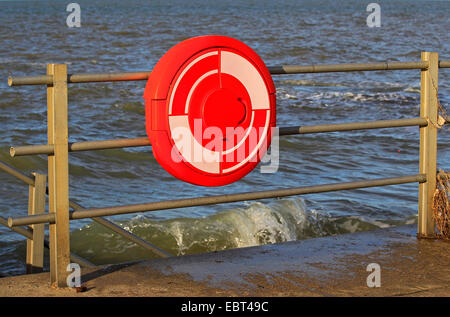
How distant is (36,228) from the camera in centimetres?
329

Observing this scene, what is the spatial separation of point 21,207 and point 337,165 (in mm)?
3296

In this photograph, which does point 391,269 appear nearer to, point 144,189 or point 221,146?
point 221,146

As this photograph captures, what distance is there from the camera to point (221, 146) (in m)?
2.74

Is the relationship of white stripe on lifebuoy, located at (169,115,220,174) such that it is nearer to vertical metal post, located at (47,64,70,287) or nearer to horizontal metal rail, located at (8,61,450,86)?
horizontal metal rail, located at (8,61,450,86)

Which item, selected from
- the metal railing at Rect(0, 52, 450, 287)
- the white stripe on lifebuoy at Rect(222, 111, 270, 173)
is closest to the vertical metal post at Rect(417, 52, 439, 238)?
the metal railing at Rect(0, 52, 450, 287)

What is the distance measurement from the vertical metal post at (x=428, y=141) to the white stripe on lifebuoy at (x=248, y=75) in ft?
2.75

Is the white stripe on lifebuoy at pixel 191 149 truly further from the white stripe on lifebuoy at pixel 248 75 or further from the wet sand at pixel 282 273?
the wet sand at pixel 282 273

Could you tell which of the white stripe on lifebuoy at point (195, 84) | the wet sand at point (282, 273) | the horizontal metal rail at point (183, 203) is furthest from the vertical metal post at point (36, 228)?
the white stripe on lifebuoy at point (195, 84)

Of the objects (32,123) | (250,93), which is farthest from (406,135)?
(250,93)

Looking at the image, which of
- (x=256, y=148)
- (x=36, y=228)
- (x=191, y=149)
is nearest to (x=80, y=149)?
(x=191, y=149)

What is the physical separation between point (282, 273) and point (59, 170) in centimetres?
91

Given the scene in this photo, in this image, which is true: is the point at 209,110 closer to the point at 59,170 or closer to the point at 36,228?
the point at 59,170

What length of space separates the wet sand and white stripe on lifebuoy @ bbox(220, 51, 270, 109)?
0.64 meters

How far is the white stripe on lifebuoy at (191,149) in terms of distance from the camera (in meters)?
2.65
